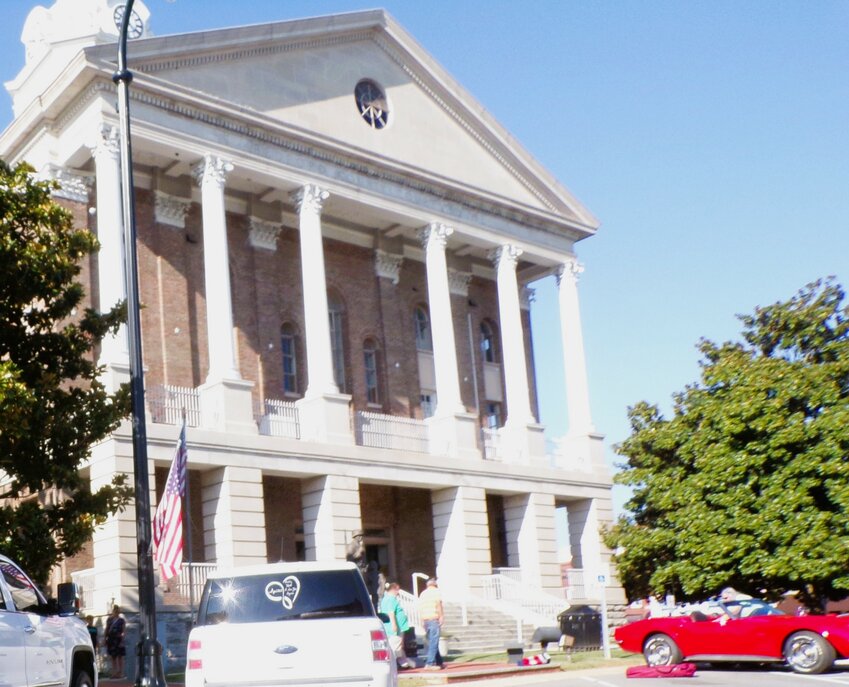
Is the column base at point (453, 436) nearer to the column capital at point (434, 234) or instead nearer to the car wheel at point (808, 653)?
the column capital at point (434, 234)

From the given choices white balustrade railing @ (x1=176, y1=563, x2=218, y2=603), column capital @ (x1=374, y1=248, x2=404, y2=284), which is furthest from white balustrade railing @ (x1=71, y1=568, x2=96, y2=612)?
column capital @ (x1=374, y1=248, x2=404, y2=284)

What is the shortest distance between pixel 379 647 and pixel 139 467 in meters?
4.54

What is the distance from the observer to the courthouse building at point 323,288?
3086cm

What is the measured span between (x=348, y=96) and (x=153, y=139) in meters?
7.66

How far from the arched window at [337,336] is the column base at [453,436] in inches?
135

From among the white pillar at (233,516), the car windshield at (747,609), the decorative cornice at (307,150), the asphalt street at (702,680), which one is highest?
the decorative cornice at (307,150)

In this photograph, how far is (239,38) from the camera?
1337 inches

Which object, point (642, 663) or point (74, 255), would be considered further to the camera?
point (642, 663)

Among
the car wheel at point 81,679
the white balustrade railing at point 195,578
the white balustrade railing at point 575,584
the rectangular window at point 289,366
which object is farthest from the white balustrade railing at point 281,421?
the car wheel at point 81,679

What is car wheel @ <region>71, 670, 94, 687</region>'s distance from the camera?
12.2 m

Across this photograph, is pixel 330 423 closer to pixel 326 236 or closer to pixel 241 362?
pixel 241 362

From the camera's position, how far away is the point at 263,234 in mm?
37156

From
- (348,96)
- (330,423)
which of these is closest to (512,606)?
(330,423)

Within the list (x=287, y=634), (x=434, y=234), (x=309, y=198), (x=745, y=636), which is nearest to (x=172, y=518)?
(x=287, y=634)
